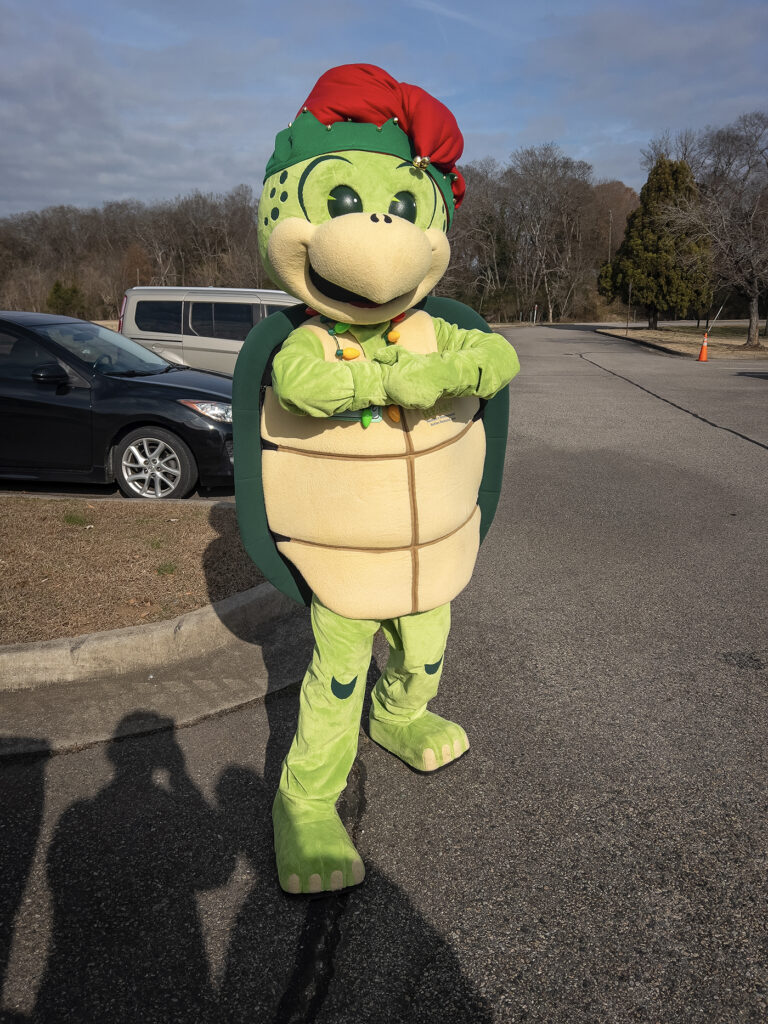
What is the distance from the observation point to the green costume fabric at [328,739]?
7.52 ft

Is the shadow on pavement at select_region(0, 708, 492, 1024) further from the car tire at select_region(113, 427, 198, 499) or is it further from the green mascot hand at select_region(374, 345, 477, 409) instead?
the car tire at select_region(113, 427, 198, 499)

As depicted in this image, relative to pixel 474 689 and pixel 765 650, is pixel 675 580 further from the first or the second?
pixel 474 689

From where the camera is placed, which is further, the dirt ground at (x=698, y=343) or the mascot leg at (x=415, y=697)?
the dirt ground at (x=698, y=343)

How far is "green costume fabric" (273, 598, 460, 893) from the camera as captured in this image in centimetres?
229

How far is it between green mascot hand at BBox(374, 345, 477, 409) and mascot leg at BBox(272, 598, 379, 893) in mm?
778

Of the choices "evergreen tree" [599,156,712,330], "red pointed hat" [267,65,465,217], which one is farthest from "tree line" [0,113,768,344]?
"red pointed hat" [267,65,465,217]

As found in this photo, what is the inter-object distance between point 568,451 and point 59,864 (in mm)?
7463

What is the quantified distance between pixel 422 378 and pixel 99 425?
507cm

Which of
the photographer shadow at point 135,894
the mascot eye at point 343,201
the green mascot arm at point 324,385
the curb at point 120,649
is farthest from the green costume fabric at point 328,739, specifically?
the curb at point 120,649

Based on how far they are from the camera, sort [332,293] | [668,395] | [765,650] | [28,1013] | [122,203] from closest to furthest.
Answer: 1. [28,1013]
2. [332,293]
3. [765,650]
4. [668,395]
5. [122,203]

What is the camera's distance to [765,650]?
3877mm

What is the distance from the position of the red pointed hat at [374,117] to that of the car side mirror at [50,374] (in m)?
4.67

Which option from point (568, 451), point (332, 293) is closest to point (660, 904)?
point (332, 293)

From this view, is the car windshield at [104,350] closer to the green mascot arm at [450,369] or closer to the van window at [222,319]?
the van window at [222,319]
